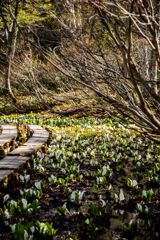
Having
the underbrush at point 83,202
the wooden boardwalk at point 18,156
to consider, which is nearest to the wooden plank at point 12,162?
the wooden boardwalk at point 18,156

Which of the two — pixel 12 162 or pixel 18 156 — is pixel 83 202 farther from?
pixel 18 156

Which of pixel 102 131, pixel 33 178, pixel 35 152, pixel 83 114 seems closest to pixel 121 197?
pixel 33 178

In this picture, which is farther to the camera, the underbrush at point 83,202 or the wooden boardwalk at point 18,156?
the wooden boardwalk at point 18,156

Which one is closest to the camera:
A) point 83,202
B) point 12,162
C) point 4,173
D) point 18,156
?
point 83,202

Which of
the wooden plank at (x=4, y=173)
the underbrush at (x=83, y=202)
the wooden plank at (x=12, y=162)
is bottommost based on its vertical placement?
the underbrush at (x=83, y=202)

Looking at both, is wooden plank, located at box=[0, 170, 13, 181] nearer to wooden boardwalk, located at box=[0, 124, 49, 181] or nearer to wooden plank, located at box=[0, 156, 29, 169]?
wooden boardwalk, located at box=[0, 124, 49, 181]

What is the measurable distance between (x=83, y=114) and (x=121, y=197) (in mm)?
8616

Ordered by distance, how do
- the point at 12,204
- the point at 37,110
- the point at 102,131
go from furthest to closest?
the point at 37,110
the point at 102,131
the point at 12,204

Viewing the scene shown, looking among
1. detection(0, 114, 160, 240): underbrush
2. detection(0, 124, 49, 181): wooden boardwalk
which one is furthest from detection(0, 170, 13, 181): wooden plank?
detection(0, 114, 160, 240): underbrush

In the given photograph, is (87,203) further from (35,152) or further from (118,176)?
(35,152)

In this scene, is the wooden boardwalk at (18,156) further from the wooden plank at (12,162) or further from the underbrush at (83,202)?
the underbrush at (83,202)

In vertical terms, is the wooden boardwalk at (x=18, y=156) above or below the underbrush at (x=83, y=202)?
above

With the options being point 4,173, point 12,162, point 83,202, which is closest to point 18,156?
point 12,162

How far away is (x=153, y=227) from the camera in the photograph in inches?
99.0
